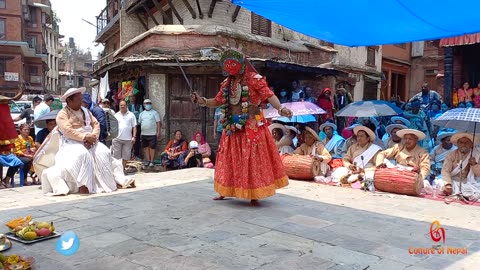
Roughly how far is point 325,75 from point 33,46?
141ft

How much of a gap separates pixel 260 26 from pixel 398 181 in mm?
9444

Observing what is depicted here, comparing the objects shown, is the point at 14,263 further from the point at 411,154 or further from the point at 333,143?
the point at 333,143

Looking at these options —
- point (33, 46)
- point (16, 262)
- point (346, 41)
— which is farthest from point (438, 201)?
point (33, 46)

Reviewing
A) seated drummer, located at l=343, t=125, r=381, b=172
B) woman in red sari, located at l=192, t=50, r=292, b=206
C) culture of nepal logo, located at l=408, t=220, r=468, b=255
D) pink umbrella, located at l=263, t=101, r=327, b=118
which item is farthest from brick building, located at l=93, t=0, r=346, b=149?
culture of nepal logo, located at l=408, t=220, r=468, b=255

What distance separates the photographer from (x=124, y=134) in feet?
33.9

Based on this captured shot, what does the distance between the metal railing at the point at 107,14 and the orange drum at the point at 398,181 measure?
16.9 meters

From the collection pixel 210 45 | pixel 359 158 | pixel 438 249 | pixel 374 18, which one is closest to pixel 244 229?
pixel 438 249

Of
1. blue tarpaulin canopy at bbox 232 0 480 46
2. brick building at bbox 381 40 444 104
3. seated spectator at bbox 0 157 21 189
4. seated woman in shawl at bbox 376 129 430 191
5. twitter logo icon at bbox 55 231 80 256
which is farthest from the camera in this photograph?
brick building at bbox 381 40 444 104

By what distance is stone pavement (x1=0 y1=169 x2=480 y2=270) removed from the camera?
11.4ft

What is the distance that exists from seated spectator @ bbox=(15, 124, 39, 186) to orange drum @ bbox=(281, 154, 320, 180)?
15.7 feet

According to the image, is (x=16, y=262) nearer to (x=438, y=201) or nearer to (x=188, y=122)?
(x=438, y=201)

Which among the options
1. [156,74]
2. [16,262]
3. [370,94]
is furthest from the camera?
[370,94]

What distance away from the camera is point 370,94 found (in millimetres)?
20531

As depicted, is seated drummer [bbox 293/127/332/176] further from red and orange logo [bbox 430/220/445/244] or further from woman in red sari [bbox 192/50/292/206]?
red and orange logo [bbox 430/220/445/244]
